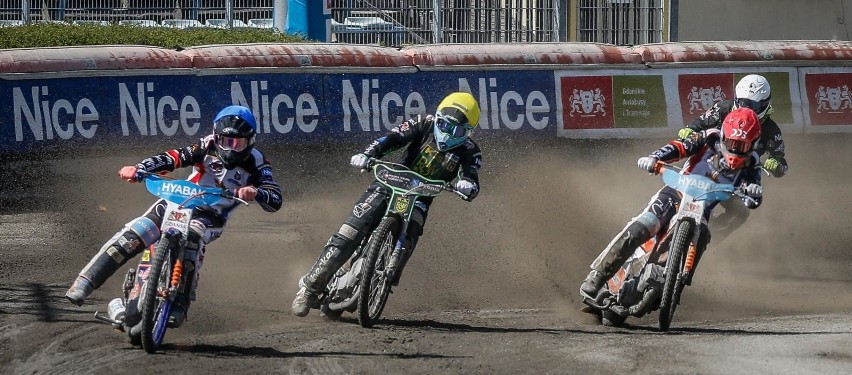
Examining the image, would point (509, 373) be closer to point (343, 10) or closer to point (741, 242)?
point (741, 242)

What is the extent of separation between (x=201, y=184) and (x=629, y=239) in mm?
3266

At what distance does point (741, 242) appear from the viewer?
518 inches

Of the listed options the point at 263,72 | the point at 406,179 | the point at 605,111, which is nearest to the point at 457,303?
the point at 406,179

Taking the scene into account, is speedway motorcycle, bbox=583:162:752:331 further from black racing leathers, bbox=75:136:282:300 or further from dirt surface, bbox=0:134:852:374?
black racing leathers, bbox=75:136:282:300

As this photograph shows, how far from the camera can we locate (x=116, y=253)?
845cm

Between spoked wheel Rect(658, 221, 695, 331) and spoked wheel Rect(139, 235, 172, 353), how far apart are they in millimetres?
3583

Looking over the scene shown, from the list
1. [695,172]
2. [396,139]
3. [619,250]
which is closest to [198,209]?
[396,139]

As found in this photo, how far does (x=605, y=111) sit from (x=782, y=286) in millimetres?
5230

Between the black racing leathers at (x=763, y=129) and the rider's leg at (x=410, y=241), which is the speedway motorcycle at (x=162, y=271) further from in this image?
the black racing leathers at (x=763, y=129)

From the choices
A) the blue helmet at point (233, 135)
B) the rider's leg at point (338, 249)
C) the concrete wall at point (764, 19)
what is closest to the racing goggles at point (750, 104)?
the rider's leg at point (338, 249)

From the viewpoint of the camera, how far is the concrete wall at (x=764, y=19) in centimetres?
2341

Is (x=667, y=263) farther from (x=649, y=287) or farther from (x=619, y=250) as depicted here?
(x=619, y=250)

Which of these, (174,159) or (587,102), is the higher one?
(174,159)

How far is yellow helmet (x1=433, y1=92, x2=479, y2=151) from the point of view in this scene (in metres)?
9.83
